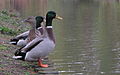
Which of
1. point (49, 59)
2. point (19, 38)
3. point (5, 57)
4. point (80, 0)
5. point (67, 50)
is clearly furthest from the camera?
point (80, 0)

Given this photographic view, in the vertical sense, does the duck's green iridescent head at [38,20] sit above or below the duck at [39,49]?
above

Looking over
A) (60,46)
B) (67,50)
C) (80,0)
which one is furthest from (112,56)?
(80,0)

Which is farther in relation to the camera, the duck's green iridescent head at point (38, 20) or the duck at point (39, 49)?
the duck's green iridescent head at point (38, 20)

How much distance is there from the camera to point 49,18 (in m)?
11.4

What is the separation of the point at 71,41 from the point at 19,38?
4.18 m

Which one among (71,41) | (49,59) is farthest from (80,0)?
(49,59)

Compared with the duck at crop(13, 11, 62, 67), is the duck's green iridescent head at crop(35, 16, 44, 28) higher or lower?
higher

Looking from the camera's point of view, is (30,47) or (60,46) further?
(60,46)

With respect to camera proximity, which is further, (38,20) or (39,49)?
(38,20)

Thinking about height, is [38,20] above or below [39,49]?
above

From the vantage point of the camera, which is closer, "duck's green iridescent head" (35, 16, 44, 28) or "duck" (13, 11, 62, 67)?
"duck" (13, 11, 62, 67)

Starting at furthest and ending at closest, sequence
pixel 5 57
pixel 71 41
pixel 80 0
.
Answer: pixel 80 0 → pixel 71 41 → pixel 5 57

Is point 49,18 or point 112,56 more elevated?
point 49,18

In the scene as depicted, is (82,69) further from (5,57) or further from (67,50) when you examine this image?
(67,50)
